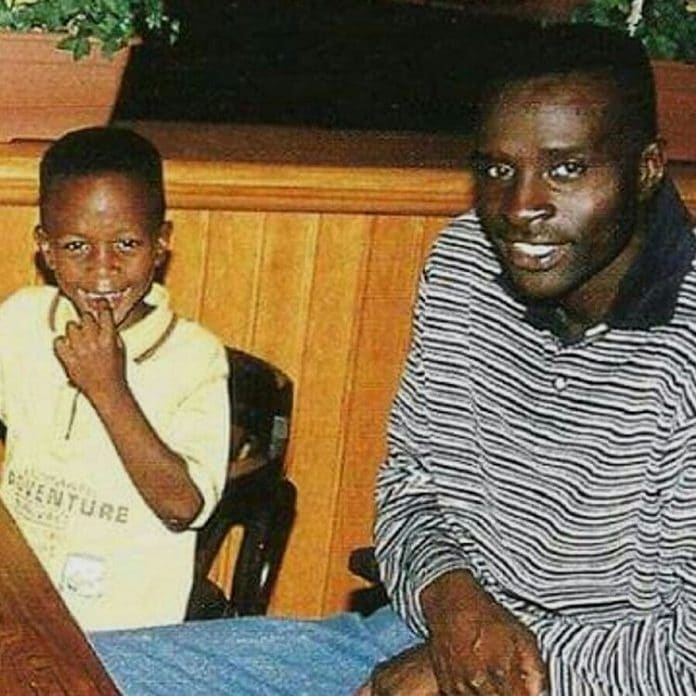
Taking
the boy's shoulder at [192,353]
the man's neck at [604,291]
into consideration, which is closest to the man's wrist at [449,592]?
the man's neck at [604,291]

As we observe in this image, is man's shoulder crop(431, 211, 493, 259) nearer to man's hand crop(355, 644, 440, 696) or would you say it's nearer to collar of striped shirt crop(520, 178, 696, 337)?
collar of striped shirt crop(520, 178, 696, 337)

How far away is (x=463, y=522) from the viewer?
1932 mm

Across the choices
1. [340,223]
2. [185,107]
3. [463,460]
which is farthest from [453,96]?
[463,460]

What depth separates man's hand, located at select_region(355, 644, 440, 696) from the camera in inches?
71.7

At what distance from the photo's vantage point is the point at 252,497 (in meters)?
2.29

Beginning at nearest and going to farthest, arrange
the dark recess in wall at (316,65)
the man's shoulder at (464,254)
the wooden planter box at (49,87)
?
1. the man's shoulder at (464,254)
2. the wooden planter box at (49,87)
3. the dark recess in wall at (316,65)

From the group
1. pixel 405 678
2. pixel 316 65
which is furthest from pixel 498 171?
pixel 316 65

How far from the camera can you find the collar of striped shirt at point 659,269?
67.8 inches

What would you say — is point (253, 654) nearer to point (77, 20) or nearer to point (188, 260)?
point (188, 260)

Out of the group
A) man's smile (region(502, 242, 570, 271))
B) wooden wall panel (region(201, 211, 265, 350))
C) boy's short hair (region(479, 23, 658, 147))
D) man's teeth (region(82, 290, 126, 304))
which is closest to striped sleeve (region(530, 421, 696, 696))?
man's smile (region(502, 242, 570, 271))

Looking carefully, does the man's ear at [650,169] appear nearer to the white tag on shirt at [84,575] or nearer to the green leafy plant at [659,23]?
the white tag on shirt at [84,575]

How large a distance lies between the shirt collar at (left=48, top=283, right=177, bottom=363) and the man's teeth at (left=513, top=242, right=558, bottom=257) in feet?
2.32

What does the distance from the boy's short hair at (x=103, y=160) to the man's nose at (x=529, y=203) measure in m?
0.69

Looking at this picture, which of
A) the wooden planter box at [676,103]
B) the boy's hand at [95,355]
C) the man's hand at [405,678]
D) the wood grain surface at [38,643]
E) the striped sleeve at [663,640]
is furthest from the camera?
the wooden planter box at [676,103]
